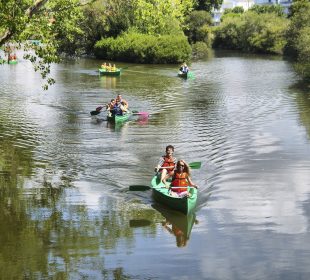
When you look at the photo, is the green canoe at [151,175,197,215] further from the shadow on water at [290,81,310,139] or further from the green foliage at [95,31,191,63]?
the green foliage at [95,31,191,63]

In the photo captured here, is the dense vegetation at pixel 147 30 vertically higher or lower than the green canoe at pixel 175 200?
higher

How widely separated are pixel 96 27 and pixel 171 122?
146 feet

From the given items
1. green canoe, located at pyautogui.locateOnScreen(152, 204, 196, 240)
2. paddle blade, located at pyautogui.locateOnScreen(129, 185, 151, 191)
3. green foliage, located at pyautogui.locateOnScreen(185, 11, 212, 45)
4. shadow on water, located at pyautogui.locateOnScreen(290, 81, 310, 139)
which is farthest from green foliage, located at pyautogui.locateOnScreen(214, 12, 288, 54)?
green canoe, located at pyautogui.locateOnScreen(152, 204, 196, 240)

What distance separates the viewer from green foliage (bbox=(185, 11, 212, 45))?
8388 cm

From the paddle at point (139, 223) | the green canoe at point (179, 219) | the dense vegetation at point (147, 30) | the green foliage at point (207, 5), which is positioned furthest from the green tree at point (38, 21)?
the green foliage at point (207, 5)

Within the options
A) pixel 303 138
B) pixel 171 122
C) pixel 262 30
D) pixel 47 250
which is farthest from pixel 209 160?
pixel 262 30

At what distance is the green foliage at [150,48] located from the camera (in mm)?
60438

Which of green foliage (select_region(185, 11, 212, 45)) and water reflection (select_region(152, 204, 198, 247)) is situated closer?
water reflection (select_region(152, 204, 198, 247))

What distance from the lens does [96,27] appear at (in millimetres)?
70000

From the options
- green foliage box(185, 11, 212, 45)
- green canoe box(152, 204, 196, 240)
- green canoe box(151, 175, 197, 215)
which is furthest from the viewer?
green foliage box(185, 11, 212, 45)

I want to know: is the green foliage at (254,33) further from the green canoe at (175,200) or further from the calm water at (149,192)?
the green canoe at (175,200)

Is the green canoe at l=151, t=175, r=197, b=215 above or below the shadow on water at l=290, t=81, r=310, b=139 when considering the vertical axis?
below

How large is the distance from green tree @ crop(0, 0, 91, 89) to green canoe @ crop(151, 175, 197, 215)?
593 centimetres

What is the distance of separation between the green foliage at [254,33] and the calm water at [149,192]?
4461 centimetres
